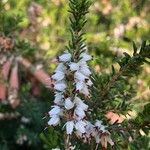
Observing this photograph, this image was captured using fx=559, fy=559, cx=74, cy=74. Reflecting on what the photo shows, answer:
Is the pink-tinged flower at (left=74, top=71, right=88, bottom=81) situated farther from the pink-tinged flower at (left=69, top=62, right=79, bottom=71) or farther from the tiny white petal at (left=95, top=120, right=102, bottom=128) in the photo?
the tiny white petal at (left=95, top=120, right=102, bottom=128)

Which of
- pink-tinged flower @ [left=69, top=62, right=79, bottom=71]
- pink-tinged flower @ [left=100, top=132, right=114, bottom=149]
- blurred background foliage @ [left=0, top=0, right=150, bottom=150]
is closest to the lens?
pink-tinged flower @ [left=69, top=62, right=79, bottom=71]

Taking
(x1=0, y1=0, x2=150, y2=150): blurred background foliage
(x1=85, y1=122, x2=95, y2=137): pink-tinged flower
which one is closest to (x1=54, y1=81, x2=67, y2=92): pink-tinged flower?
(x1=85, y1=122, x2=95, y2=137): pink-tinged flower

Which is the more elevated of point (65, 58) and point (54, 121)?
point (65, 58)

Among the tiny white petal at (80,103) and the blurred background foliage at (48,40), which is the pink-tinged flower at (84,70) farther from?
the blurred background foliage at (48,40)

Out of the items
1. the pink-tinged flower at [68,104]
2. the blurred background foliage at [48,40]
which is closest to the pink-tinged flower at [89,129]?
the pink-tinged flower at [68,104]

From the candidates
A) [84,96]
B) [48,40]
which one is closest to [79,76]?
[84,96]

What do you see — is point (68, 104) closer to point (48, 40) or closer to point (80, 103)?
point (80, 103)
